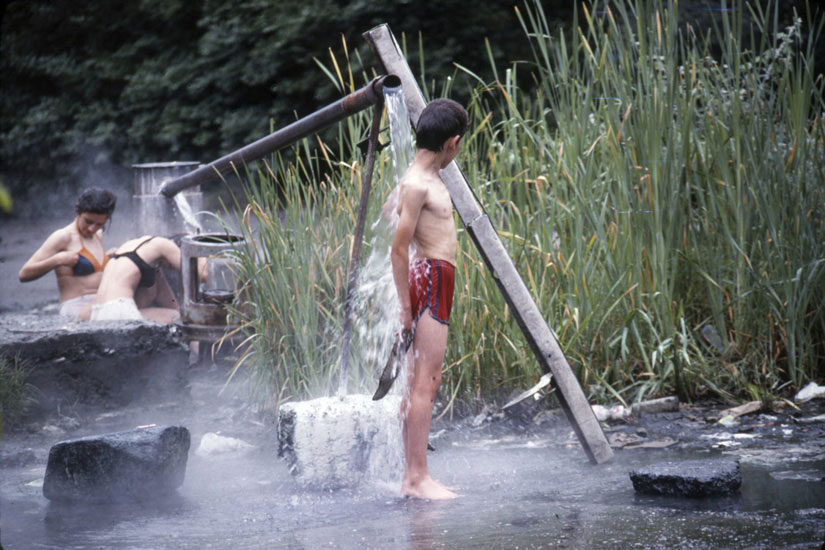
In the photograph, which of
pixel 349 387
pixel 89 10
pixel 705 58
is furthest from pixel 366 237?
pixel 89 10

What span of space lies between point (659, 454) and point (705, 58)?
247 centimetres

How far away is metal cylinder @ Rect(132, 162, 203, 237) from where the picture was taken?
6.73m

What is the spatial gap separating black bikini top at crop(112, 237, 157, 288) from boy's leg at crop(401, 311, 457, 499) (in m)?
3.34

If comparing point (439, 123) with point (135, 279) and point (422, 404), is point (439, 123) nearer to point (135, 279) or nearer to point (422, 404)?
point (422, 404)

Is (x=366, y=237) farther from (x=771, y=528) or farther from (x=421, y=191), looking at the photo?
(x=771, y=528)

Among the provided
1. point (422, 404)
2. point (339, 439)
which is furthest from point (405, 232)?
point (339, 439)

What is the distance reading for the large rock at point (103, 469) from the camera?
4168 millimetres

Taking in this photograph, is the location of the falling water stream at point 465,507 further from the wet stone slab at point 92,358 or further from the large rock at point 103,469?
the wet stone slab at point 92,358

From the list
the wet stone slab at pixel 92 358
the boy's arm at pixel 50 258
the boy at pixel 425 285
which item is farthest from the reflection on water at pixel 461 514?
the boy's arm at pixel 50 258

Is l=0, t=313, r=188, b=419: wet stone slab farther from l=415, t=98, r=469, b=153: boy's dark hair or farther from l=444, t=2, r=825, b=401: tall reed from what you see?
l=415, t=98, r=469, b=153: boy's dark hair

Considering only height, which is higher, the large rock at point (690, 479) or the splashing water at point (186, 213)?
the splashing water at point (186, 213)

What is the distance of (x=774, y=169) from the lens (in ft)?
17.5

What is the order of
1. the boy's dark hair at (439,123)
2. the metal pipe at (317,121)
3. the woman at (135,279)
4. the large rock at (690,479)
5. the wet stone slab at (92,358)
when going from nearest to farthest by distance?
the large rock at (690,479) < the boy's dark hair at (439,123) < the metal pipe at (317,121) < the wet stone slab at (92,358) < the woman at (135,279)

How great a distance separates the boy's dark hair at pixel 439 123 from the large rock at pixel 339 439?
1.18 meters
